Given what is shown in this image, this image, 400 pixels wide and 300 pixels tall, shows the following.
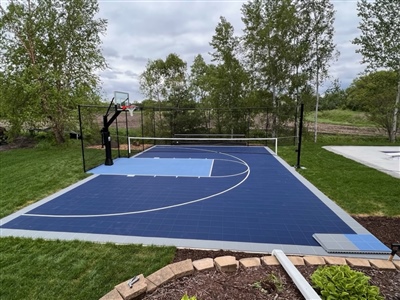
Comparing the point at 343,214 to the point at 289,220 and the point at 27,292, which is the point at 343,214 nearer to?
the point at 289,220

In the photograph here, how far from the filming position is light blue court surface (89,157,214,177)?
23.0 ft

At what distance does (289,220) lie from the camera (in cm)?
398

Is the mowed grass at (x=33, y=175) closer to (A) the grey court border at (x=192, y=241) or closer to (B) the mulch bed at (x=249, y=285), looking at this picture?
(A) the grey court border at (x=192, y=241)

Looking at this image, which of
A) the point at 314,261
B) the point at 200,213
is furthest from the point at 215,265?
the point at 200,213

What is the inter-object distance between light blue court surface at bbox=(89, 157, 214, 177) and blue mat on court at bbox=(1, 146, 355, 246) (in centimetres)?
6

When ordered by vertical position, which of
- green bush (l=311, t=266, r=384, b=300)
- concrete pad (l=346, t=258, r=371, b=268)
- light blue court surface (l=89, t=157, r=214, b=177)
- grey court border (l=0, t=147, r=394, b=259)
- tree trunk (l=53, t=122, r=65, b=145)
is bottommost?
grey court border (l=0, t=147, r=394, b=259)

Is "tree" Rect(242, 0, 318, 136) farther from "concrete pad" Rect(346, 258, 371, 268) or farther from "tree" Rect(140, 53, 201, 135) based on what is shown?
"concrete pad" Rect(346, 258, 371, 268)

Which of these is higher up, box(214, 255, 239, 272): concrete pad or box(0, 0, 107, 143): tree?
box(0, 0, 107, 143): tree

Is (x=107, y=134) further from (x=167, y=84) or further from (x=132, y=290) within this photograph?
(x=167, y=84)

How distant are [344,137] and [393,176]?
810 centimetres

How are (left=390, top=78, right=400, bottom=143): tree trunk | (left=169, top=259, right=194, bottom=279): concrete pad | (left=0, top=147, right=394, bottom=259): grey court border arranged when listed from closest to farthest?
1. (left=169, top=259, right=194, bottom=279): concrete pad
2. (left=0, top=147, right=394, bottom=259): grey court border
3. (left=390, top=78, right=400, bottom=143): tree trunk

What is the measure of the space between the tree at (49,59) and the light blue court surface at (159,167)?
14.6 feet

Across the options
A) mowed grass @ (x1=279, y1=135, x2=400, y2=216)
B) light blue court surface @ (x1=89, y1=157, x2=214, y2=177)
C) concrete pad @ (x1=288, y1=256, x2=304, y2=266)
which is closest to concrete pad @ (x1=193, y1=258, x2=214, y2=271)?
concrete pad @ (x1=288, y1=256, x2=304, y2=266)

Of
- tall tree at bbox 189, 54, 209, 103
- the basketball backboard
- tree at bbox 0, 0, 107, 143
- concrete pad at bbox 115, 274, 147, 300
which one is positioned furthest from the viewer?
tall tree at bbox 189, 54, 209, 103
